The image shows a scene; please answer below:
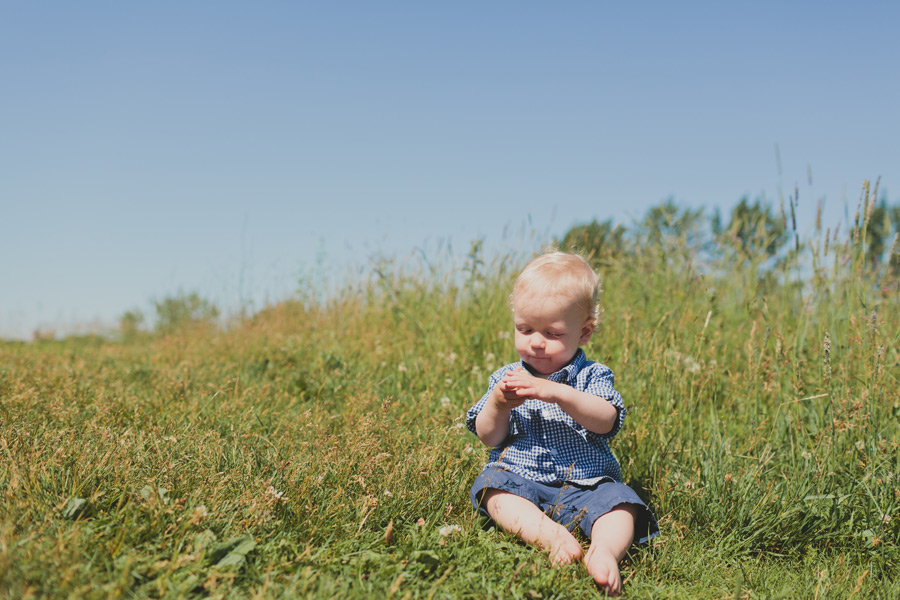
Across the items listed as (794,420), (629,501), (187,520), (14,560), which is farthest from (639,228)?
(14,560)

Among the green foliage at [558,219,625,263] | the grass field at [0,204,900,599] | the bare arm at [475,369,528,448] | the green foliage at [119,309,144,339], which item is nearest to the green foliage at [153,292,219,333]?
the green foliage at [119,309,144,339]

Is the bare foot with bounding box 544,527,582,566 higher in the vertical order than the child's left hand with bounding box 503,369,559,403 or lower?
lower

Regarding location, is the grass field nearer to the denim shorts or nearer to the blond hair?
the denim shorts

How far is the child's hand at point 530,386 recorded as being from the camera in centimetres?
235

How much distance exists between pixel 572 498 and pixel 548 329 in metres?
0.70

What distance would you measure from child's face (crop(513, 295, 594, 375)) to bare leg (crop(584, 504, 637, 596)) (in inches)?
25.0

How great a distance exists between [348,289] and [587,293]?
447 cm

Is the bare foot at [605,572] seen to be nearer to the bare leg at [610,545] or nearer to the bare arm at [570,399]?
the bare leg at [610,545]

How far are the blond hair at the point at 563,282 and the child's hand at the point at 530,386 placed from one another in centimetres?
37

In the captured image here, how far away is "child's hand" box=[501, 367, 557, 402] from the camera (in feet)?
7.71

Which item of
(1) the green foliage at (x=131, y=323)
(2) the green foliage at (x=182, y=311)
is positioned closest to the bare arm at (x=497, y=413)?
(2) the green foliage at (x=182, y=311)

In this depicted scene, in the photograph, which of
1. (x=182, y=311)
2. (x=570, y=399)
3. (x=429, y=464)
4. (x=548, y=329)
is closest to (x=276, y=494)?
(x=429, y=464)

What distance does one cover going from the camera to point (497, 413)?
2.59 m

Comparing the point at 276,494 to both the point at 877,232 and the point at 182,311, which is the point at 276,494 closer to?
the point at 877,232
